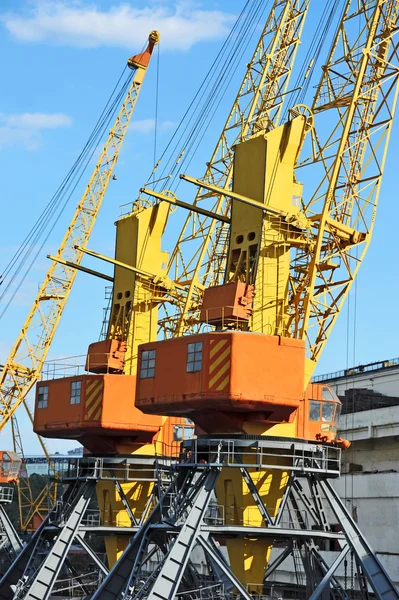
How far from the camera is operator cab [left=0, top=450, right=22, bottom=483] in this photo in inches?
3012

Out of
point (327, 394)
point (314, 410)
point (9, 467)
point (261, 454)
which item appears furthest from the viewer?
point (9, 467)

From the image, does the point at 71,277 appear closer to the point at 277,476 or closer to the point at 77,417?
the point at 77,417

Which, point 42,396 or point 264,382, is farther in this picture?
point 42,396

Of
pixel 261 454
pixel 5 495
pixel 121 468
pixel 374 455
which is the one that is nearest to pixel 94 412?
pixel 121 468

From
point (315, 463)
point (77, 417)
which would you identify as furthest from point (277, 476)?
point (77, 417)

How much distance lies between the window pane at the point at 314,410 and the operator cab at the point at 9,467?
39.1m

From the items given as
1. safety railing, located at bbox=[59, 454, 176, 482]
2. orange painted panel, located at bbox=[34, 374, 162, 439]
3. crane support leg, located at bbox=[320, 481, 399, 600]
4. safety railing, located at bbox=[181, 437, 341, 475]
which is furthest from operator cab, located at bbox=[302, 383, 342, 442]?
safety railing, located at bbox=[59, 454, 176, 482]

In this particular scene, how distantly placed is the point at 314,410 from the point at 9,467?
129 feet

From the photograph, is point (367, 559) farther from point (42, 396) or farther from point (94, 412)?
point (42, 396)

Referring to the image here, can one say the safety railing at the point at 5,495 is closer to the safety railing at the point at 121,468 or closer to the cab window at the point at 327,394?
the safety railing at the point at 121,468

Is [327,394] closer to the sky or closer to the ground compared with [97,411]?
closer to the sky

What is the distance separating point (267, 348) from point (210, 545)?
8.20m

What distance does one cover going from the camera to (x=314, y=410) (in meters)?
43.9

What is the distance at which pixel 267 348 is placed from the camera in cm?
4081
